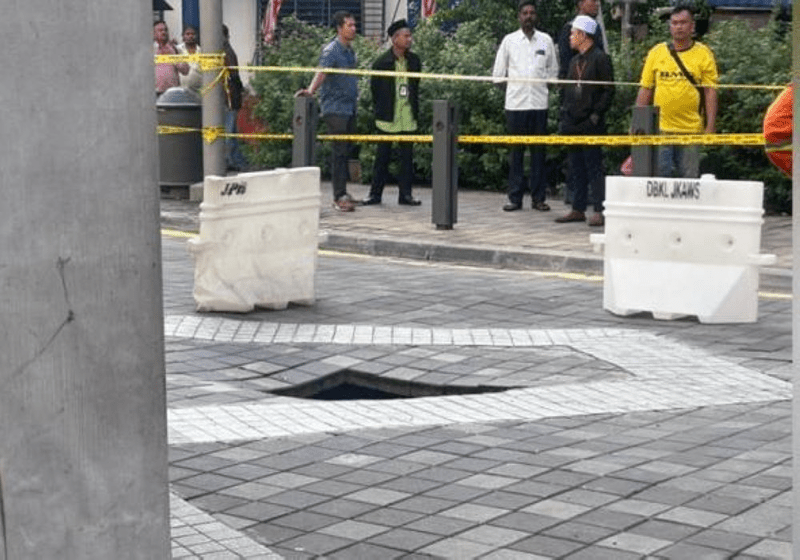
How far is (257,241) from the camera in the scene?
10.1 metres

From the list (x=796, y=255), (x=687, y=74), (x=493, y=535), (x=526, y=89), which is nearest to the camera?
(x=796, y=255)

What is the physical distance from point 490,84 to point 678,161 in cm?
466

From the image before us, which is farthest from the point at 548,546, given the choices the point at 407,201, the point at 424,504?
the point at 407,201

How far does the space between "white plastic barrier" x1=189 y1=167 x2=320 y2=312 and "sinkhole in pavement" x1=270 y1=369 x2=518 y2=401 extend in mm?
1907

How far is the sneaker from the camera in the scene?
16406mm

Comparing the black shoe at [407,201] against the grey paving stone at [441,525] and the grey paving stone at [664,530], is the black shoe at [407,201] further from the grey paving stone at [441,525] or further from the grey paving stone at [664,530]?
the grey paving stone at [664,530]

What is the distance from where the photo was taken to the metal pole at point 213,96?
52.1 feet

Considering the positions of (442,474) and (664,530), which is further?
(442,474)

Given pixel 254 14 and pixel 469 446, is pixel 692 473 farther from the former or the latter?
pixel 254 14

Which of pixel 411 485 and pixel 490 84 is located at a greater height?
pixel 490 84

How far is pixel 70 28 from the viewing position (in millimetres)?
3207

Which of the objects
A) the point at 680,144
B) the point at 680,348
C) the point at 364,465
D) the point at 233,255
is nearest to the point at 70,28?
the point at 364,465

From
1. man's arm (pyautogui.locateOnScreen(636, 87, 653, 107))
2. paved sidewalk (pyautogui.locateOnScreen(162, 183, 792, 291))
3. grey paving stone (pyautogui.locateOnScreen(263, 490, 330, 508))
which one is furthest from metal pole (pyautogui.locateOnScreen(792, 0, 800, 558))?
man's arm (pyautogui.locateOnScreen(636, 87, 653, 107))

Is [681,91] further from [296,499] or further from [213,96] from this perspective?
[296,499]
